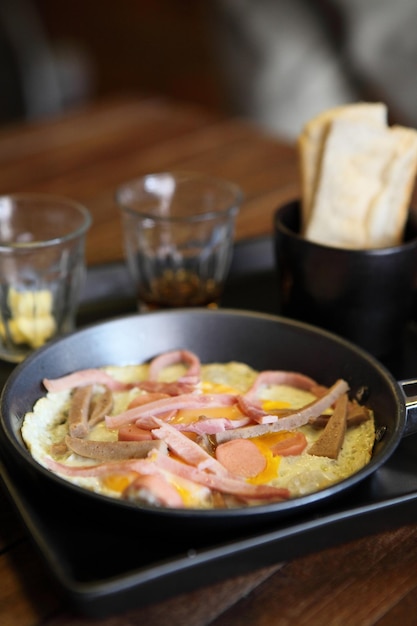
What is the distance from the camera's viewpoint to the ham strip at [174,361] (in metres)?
1.26

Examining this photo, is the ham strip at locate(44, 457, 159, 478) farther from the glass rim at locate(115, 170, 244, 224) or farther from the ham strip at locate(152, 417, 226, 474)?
the glass rim at locate(115, 170, 244, 224)

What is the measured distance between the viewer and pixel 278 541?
0.88 m

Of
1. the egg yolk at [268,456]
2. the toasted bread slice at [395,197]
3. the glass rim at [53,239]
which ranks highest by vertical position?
the toasted bread slice at [395,197]

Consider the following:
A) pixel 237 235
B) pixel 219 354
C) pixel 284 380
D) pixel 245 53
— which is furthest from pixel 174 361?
pixel 245 53

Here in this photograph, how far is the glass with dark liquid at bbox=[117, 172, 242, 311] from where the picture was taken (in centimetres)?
154

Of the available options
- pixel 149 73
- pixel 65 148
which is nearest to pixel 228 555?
pixel 65 148

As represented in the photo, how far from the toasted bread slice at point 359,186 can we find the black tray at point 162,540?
1.70ft

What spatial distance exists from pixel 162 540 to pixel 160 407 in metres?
0.23

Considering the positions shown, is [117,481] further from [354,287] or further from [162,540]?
[354,287]

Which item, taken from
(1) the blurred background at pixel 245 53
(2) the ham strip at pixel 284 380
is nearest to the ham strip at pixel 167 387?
(2) the ham strip at pixel 284 380

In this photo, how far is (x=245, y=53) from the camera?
476 cm

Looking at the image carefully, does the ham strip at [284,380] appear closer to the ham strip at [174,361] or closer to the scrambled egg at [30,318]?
the ham strip at [174,361]

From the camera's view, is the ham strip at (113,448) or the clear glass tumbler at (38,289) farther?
the clear glass tumbler at (38,289)

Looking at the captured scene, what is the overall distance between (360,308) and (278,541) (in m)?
0.59
